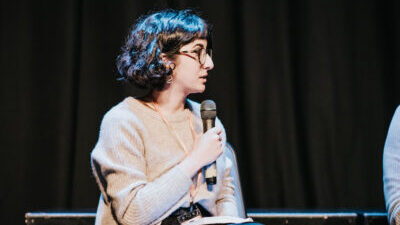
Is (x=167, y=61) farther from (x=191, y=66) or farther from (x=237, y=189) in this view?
(x=237, y=189)

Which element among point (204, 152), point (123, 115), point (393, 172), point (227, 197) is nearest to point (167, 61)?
point (123, 115)

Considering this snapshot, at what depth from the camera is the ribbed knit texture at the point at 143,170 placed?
1318mm

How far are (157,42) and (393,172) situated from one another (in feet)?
3.08

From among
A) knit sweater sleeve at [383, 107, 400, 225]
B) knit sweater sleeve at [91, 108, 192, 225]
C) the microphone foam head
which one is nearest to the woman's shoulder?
knit sweater sleeve at [91, 108, 192, 225]

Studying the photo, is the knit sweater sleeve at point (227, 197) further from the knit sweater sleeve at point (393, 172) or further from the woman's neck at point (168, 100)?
the knit sweater sleeve at point (393, 172)

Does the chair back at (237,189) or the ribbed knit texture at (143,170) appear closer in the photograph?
the ribbed knit texture at (143,170)

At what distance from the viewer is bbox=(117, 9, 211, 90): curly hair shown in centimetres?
Result: 155

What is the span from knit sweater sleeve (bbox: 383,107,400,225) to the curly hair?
74cm

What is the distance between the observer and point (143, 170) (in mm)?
1441

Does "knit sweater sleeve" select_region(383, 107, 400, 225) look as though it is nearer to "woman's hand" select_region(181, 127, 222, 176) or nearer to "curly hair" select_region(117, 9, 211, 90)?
"woman's hand" select_region(181, 127, 222, 176)

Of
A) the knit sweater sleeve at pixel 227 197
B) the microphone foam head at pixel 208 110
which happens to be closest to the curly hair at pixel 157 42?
the microphone foam head at pixel 208 110

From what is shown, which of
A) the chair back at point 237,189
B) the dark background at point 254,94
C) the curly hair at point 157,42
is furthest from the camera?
the dark background at point 254,94

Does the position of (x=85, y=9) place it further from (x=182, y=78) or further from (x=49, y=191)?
(x=182, y=78)

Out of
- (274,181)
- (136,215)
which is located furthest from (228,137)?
(136,215)
